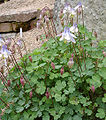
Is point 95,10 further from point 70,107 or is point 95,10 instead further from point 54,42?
point 70,107

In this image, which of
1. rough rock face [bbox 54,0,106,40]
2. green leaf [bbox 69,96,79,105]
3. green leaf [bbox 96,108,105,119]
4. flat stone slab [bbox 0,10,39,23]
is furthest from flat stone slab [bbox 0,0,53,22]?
green leaf [bbox 96,108,105,119]

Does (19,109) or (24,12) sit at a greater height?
(24,12)

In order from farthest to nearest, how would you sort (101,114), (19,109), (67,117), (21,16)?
(21,16) → (19,109) → (67,117) → (101,114)

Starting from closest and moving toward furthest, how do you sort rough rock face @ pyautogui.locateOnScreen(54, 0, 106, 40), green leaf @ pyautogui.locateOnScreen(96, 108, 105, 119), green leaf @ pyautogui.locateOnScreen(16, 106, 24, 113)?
green leaf @ pyautogui.locateOnScreen(96, 108, 105, 119) → green leaf @ pyautogui.locateOnScreen(16, 106, 24, 113) → rough rock face @ pyautogui.locateOnScreen(54, 0, 106, 40)

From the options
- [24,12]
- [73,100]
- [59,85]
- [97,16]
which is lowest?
[73,100]

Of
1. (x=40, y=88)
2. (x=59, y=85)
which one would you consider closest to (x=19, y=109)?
(x=40, y=88)

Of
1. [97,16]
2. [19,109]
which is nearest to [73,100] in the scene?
[19,109]

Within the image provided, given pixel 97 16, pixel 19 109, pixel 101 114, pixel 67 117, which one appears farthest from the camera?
pixel 97 16

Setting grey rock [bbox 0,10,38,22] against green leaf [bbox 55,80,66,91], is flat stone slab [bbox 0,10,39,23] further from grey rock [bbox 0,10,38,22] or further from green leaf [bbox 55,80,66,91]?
green leaf [bbox 55,80,66,91]

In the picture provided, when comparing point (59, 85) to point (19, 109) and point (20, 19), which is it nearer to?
point (19, 109)

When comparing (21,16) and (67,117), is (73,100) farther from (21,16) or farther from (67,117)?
(21,16)

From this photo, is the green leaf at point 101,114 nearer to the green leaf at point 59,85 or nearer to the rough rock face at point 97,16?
the green leaf at point 59,85

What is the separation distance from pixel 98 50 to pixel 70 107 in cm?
71

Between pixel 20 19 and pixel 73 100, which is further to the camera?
pixel 20 19
